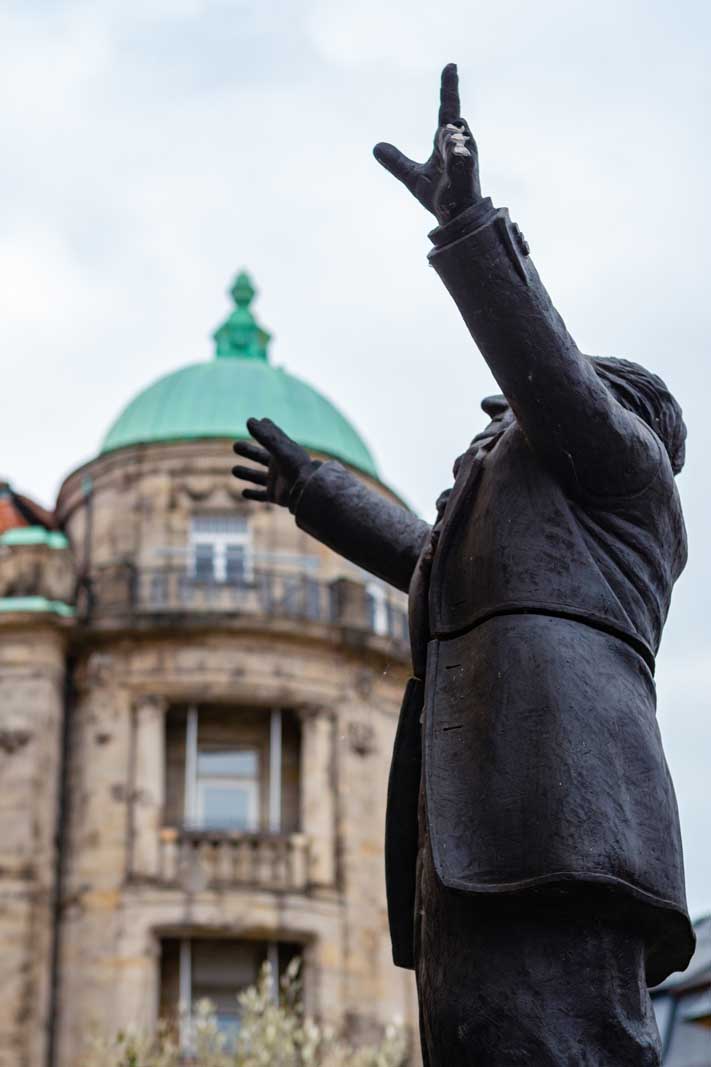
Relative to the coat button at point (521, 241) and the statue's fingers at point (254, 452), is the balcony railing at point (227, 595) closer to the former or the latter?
the statue's fingers at point (254, 452)

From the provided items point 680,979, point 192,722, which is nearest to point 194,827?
point 192,722

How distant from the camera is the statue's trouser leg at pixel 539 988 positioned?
3.66 m

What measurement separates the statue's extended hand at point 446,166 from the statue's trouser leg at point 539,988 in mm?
1421

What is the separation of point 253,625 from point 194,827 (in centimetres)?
336

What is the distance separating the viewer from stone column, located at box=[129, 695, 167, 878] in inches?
1144

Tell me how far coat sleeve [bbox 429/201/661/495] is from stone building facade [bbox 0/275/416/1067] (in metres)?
25.3

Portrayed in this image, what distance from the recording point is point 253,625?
3030 centimetres

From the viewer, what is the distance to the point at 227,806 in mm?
30422

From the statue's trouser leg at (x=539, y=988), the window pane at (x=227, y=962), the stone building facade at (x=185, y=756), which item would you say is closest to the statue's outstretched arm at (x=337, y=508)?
the statue's trouser leg at (x=539, y=988)

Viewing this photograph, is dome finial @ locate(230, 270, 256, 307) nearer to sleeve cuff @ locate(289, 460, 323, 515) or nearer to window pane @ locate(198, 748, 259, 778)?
window pane @ locate(198, 748, 259, 778)

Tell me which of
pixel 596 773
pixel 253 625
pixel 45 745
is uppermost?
pixel 253 625

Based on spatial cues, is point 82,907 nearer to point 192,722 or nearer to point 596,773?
point 192,722

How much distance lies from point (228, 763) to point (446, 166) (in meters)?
27.3

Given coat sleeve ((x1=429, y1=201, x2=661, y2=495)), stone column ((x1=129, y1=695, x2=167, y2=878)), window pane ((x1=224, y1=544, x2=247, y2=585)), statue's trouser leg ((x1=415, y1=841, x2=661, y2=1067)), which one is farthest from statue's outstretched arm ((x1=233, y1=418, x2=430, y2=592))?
window pane ((x1=224, y1=544, x2=247, y2=585))
